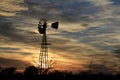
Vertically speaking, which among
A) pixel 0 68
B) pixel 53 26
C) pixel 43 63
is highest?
pixel 53 26

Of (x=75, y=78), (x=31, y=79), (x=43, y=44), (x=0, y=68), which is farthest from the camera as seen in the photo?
(x=0, y=68)

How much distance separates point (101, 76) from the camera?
8769cm

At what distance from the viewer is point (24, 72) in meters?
89.7

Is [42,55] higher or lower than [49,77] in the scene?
higher

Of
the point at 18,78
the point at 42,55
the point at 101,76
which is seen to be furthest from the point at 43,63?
the point at 101,76

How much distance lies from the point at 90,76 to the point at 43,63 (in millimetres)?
29350

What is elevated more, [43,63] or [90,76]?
[43,63]

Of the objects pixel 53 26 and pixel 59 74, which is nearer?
pixel 53 26

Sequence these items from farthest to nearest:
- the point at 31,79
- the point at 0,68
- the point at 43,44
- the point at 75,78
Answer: the point at 0,68
the point at 75,78
the point at 31,79
the point at 43,44

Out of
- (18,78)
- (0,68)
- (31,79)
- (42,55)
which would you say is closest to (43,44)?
(42,55)

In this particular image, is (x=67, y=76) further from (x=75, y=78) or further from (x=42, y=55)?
(x=42, y=55)

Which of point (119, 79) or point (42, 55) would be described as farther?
point (119, 79)

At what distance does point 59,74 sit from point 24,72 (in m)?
8.51

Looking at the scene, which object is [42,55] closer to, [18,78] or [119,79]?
[18,78]
